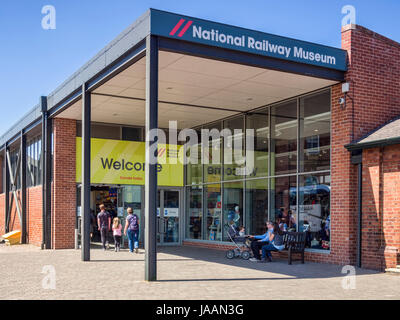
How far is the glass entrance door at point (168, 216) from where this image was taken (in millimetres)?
19703

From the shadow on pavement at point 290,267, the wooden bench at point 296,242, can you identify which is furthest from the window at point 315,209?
the shadow on pavement at point 290,267

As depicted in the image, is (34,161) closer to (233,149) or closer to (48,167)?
(48,167)

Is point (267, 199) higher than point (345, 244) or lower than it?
higher

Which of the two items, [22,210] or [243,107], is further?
[22,210]

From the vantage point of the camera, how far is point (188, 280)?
388 inches

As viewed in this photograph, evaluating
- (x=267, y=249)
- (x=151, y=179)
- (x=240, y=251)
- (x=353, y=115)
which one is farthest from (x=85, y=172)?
(x=353, y=115)

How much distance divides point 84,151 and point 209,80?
4076 mm

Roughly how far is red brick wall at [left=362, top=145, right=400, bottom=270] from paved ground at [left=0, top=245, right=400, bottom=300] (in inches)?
25.2

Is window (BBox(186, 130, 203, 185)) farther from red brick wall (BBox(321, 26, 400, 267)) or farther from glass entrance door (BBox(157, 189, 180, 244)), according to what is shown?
red brick wall (BBox(321, 26, 400, 267))

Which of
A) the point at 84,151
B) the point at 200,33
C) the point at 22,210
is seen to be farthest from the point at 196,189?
the point at 200,33

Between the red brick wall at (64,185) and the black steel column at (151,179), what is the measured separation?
9309mm

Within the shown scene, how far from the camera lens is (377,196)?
11.9 m

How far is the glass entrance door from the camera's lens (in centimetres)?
1970
